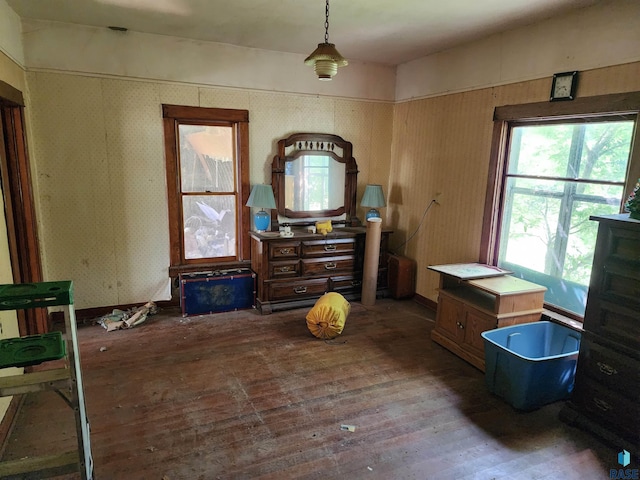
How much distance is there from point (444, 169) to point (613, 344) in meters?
2.44

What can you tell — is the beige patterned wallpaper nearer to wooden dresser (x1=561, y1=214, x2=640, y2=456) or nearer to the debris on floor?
the debris on floor

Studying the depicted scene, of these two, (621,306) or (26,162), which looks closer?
(621,306)

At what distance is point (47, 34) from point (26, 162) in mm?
1198

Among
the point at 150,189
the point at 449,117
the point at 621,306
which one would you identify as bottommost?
→ the point at 621,306

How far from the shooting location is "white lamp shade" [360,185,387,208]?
4918mm

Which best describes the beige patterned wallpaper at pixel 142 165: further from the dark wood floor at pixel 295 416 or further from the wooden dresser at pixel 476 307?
the dark wood floor at pixel 295 416

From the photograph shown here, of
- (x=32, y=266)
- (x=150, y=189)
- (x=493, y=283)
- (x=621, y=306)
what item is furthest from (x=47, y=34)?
(x=621, y=306)

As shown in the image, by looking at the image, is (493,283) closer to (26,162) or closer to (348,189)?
(348,189)

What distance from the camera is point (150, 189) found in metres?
4.19

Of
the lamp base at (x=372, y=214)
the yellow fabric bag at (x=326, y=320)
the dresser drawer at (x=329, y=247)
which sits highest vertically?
the lamp base at (x=372, y=214)

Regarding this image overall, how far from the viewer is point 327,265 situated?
4609 mm

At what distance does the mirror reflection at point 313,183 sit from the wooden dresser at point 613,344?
2.97 metres

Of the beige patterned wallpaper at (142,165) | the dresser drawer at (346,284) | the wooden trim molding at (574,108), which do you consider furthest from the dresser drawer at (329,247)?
the wooden trim molding at (574,108)

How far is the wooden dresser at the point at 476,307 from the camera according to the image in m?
3.15
